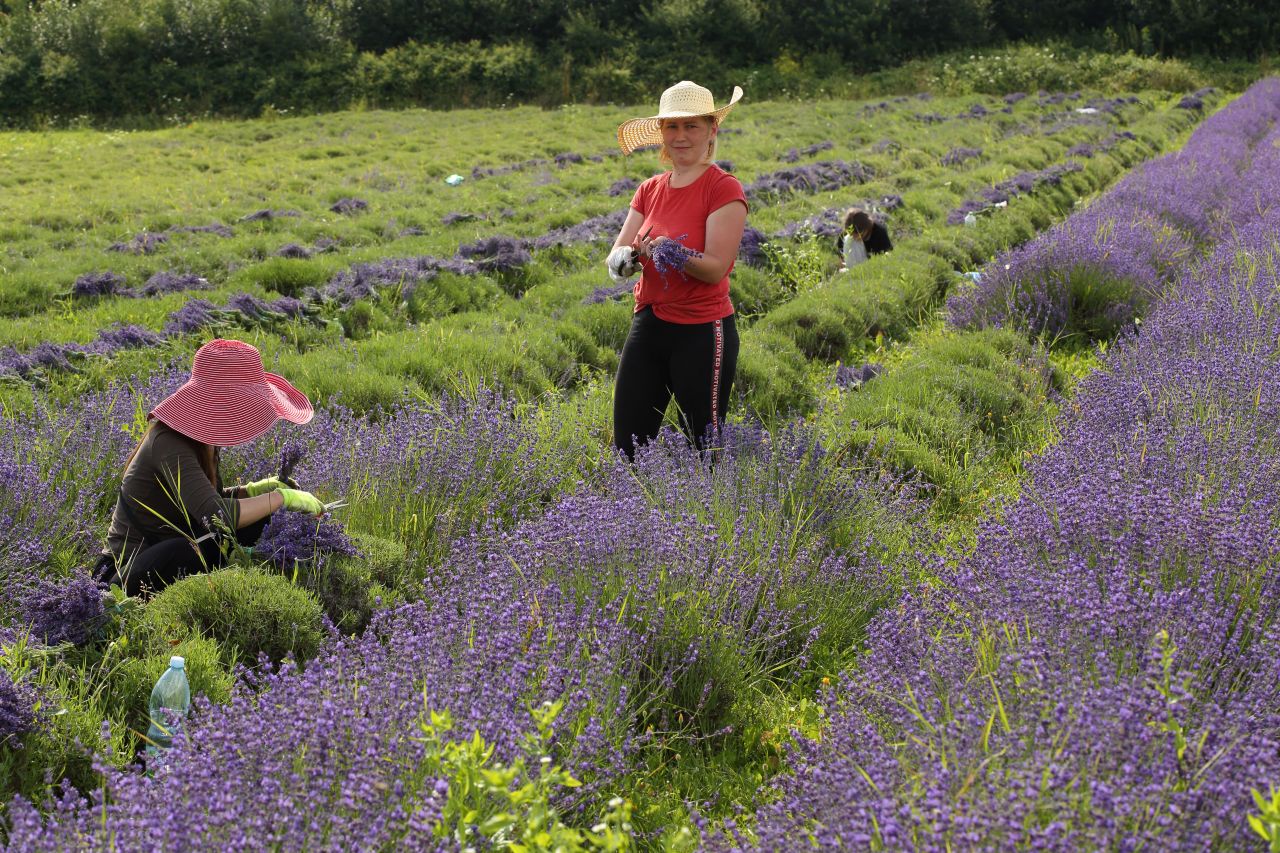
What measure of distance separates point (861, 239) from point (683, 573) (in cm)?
696

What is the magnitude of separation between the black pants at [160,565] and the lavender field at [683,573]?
0.57ft

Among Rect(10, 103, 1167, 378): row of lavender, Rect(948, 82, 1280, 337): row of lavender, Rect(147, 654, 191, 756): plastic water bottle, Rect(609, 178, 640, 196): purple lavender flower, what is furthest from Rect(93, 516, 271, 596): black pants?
Rect(609, 178, 640, 196): purple lavender flower

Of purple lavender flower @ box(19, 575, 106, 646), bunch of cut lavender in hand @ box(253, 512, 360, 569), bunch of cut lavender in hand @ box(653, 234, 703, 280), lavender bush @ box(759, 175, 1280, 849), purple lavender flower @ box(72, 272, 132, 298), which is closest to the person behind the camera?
lavender bush @ box(759, 175, 1280, 849)

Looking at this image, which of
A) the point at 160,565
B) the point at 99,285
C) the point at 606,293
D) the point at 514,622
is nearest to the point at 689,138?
the point at 514,622

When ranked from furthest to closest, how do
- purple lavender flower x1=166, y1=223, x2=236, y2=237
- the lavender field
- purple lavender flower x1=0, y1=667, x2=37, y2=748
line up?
purple lavender flower x1=166, y1=223, x2=236, y2=237, purple lavender flower x1=0, y1=667, x2=37, y2=748, the lavender field

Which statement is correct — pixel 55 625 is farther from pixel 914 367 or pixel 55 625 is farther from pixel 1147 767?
pixel 914 367

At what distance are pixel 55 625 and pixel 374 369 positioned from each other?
3.17 m

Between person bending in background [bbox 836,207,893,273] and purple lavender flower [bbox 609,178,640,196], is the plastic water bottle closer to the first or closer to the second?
person bending in background [bbox 836,207,893,273]

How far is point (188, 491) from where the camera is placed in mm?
3619

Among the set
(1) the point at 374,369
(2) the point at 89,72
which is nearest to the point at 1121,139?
(1) the point at 374,369

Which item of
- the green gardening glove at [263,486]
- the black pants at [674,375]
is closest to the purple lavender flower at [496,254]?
the black pants at [674,375]

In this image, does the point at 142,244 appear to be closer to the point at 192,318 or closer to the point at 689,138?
the point at 192,318

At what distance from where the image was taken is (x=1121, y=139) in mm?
18281

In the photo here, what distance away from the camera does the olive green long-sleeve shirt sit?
11.9 ft
